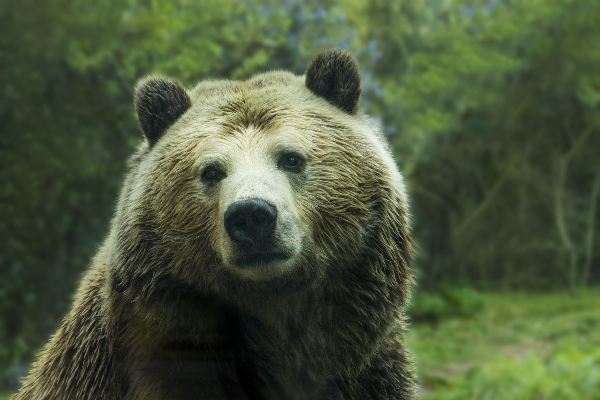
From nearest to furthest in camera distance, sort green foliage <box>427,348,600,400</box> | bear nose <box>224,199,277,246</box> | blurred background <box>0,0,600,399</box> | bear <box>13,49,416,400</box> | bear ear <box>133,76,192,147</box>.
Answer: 1. bear nose <box>224,199,277,246</box>
2. bear <box>13,49,416,400</box>
3. bear ear <box>133,76,192,147</box>
4. blurred background <box>0,0,600,399</box>
5. green foliage <box>427,348,600,400</box>

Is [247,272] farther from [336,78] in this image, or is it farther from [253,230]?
[336,78]

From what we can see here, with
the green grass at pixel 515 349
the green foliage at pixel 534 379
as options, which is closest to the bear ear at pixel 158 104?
the green grass at pixel 515 349

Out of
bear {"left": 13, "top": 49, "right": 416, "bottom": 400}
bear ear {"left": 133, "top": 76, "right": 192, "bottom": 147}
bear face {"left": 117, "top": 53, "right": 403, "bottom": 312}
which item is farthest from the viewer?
bear ear {"left": 133, "top": 76, "right": 192, "bottom": 147}

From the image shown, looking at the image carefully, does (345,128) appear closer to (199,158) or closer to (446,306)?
(199,158)

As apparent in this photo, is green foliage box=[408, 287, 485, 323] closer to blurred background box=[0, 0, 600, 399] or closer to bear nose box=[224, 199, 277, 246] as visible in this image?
blurred background box=[0, 0, 600, 399]

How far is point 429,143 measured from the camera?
4445mm

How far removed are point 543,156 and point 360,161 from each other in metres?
3.02

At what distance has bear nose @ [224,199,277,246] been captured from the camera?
1.98 m

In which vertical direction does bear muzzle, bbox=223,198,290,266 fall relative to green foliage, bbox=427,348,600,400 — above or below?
above

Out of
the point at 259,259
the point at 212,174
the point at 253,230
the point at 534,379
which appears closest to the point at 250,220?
the point at 253,230

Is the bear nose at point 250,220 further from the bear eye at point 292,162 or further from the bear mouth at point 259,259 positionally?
the bear eye at point 292,162

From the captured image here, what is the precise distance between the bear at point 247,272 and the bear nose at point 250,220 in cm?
13

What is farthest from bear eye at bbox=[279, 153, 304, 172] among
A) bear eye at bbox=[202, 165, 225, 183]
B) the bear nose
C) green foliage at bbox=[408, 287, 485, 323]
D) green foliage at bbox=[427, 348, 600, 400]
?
green foliage at bbox=[427, 348, 600, 400]

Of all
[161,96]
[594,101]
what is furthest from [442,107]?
[161,96]
